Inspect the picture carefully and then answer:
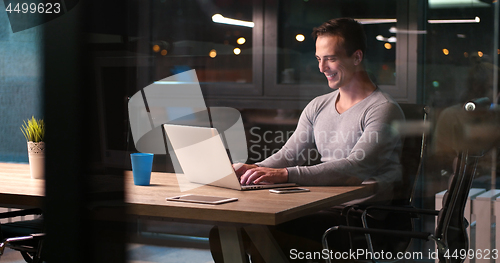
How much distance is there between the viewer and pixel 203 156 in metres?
1.65

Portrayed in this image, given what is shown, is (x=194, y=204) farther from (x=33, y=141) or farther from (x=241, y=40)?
(x=241, y=40)

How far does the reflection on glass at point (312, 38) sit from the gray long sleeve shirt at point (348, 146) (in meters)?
0.12

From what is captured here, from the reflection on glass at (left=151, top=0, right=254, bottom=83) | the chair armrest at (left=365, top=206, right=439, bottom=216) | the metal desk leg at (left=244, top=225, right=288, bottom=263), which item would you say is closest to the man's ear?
the reflection on glass at (left=151, top=0, right=254, bottom=83)

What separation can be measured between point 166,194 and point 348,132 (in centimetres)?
72

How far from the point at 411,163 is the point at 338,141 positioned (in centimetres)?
34

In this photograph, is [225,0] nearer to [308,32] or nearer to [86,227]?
[308,32]

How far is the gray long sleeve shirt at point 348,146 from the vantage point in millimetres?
1788

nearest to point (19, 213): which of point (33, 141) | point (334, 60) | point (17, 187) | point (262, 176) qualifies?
point (17, 187)

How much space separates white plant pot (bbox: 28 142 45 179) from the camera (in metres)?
1.04

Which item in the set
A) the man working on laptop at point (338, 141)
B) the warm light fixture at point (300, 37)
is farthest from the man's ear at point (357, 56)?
the warm light fixture at point (300, 37)

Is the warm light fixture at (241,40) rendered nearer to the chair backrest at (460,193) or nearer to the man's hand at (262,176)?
the man's hand at (262,176)

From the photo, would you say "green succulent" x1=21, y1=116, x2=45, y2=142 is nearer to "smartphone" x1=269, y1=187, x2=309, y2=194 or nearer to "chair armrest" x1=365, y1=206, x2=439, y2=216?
"smartphone" x1=269, y1=187, x2=309, y2=194

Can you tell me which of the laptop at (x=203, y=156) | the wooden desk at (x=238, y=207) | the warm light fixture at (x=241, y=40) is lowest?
the wooden desk at (x=238, y=207)

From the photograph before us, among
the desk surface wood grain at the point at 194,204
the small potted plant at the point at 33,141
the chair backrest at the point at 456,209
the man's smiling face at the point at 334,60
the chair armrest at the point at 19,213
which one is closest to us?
the small potted plant at the point at 33,141
